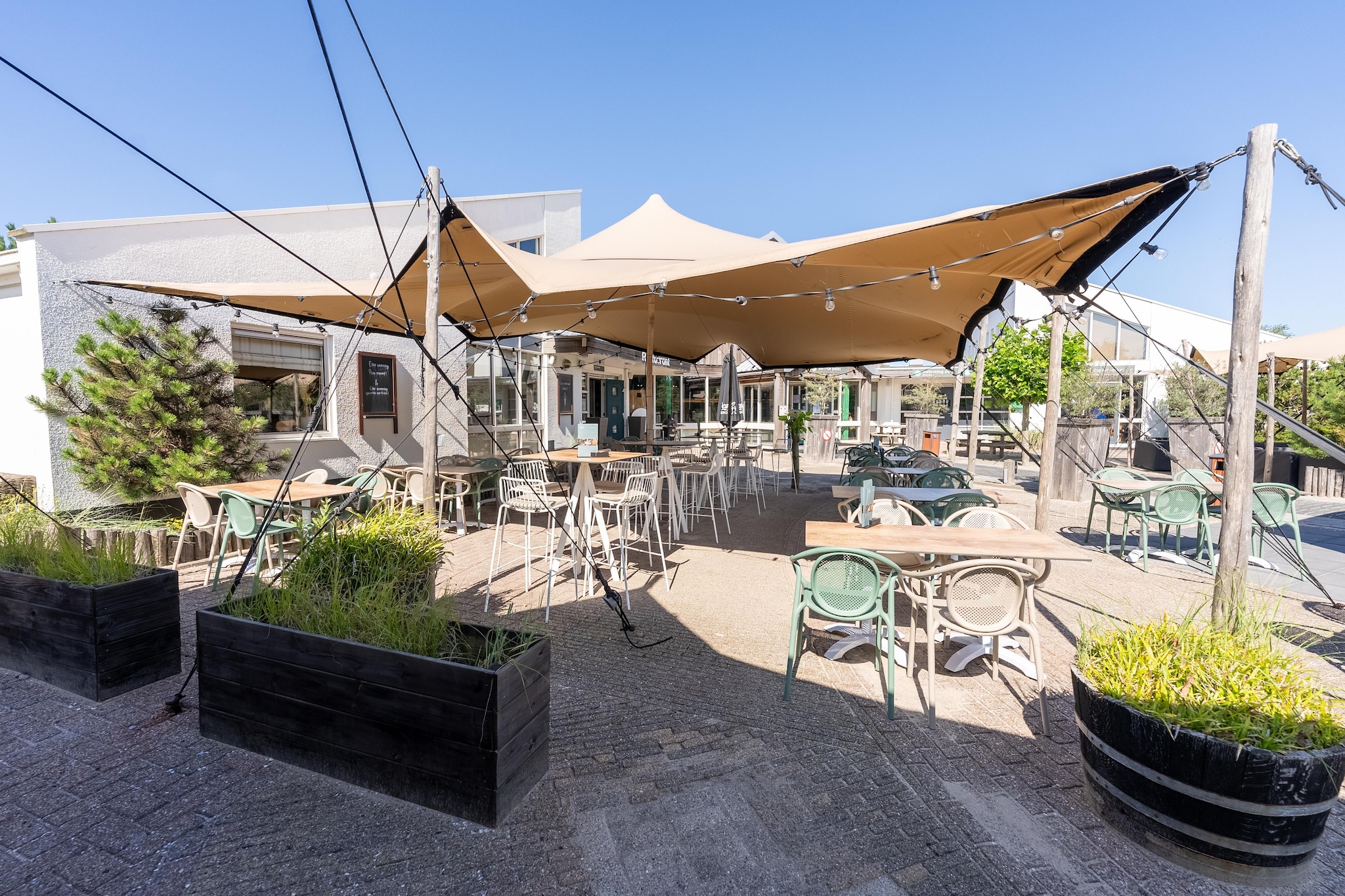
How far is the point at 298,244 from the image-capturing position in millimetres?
7297

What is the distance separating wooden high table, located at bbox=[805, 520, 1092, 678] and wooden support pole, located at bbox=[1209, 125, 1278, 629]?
0.55 meters

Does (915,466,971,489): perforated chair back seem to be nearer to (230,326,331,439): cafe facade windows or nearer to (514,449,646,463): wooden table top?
(514,449,646,463): wooden table top

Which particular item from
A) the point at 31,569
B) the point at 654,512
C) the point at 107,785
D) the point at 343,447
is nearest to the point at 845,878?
the point at 107,785

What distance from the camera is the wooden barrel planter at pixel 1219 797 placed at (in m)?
1.72

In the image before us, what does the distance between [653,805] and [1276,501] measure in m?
6.41

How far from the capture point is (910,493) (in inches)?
203

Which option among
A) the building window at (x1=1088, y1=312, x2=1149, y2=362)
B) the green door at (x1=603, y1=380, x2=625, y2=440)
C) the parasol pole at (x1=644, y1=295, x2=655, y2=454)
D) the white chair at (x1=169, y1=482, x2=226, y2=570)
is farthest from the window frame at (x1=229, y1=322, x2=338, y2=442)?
the building window at (x1=1088, y1=312, x2=1149, y2=362)

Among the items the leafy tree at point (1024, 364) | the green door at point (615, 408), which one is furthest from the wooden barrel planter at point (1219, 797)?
the green door at point (615, 408)

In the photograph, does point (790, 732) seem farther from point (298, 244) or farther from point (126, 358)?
point (298, 244)

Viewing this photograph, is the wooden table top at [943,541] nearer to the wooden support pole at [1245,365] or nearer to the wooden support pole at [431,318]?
the wooden support pole at [1245,365]

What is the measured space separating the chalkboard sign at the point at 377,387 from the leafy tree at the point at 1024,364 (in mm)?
11693

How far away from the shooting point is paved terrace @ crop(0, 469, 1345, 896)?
6.06 ft

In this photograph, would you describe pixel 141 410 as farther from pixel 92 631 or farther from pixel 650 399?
pixel 650 399

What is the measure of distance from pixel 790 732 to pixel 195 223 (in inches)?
300
